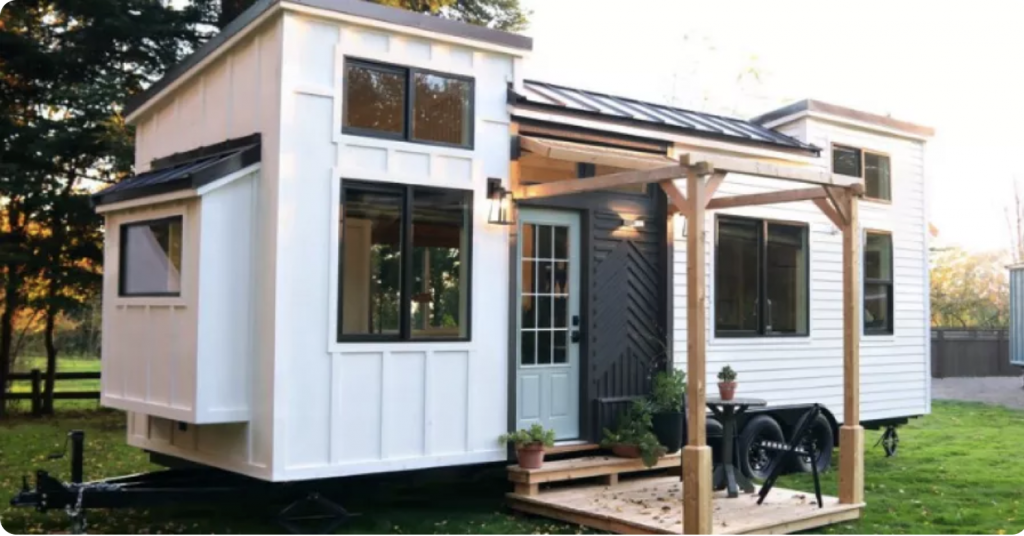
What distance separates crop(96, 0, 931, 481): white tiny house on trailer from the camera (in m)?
6.69

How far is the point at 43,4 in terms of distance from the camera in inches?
547

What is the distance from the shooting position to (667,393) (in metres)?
8.62

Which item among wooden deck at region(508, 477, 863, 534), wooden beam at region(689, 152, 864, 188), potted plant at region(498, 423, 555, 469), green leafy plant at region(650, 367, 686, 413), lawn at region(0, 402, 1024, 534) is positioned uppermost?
wooden beam at region(689, 152, 864, 188)

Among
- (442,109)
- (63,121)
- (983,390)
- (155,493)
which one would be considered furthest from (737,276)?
(983,390)

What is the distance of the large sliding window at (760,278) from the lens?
9922 mm

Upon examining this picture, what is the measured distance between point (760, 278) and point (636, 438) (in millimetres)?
2792

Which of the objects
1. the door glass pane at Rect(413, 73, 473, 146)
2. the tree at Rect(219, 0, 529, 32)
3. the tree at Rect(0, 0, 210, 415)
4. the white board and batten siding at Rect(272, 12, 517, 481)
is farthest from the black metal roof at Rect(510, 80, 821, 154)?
the tree at Rect(0, 0, 210, 415)

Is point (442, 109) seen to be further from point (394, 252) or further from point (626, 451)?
point (626, 451)

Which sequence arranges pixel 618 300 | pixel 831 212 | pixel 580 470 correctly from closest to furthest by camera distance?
pixel 580 470 → pixel 831 212 → pixel 618 300

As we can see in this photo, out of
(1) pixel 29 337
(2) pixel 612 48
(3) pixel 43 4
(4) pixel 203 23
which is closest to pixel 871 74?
(2) pixel 612 48

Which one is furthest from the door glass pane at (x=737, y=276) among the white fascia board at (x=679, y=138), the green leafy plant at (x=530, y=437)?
the green leafy plant at (x=530, y=437)

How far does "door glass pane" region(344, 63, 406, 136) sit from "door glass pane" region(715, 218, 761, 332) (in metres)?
4.04

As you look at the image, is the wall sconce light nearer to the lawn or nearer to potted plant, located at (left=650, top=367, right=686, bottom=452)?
the lawn

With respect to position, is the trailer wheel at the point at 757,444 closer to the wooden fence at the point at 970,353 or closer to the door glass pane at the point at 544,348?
the door glass pane at the point at 544,348
